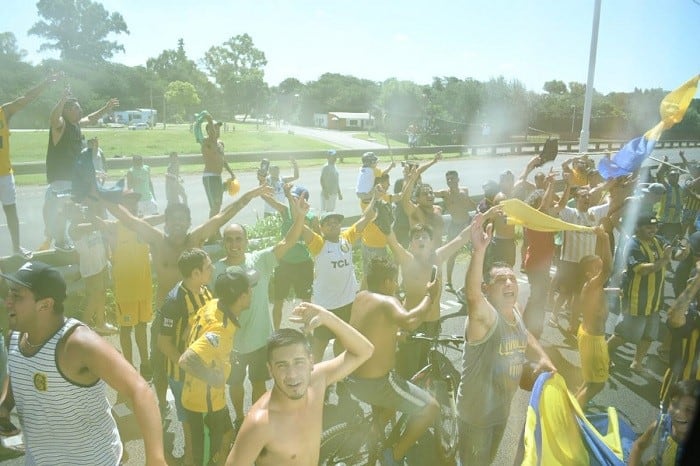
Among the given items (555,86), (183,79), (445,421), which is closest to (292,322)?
(445,421)

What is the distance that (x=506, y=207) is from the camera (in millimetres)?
4340

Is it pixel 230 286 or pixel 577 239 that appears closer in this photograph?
pixel 230 286

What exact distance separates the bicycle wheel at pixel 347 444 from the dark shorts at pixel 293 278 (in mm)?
2705

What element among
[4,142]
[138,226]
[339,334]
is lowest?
[339,334]

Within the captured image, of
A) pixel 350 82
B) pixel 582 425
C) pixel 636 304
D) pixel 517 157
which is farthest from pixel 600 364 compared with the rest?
pixel 350 82

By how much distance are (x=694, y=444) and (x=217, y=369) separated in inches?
104

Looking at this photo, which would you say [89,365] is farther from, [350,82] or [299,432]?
[350,82]

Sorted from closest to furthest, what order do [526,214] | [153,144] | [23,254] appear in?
[526,214], [23,254], [153,144]

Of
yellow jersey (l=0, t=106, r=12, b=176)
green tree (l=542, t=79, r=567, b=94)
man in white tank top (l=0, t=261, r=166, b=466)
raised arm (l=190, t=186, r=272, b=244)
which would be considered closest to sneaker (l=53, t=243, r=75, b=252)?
yellow jersey (l=0, t=106, r=12, b=176)

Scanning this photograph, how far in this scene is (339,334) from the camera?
3.40 metres

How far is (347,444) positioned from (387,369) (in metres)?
0.66

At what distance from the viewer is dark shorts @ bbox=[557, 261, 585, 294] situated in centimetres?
749

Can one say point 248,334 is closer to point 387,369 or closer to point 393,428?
point 387,369

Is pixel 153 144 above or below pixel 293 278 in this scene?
above
